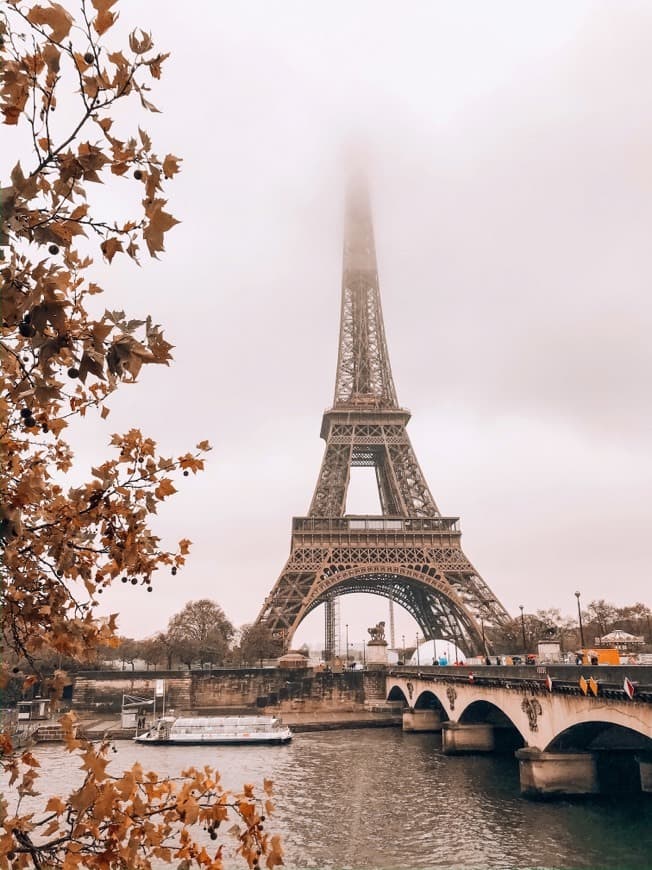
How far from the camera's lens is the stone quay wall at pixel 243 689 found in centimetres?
6006

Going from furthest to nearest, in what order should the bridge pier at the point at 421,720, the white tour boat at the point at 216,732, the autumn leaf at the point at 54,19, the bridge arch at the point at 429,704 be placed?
the bridge arch at the point at 429,704 → the bridge pier at the point at 421,720 → the white tour boat at the point at 216,732 → the autumn leaf at the point at 54,19

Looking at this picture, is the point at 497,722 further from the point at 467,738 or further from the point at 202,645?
the point at 202,645

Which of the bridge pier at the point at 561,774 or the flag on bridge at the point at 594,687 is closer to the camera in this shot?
the flag on bridge at the point at 594,687

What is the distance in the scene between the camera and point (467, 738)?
3706 centimetres

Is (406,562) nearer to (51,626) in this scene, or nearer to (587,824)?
(587,824)

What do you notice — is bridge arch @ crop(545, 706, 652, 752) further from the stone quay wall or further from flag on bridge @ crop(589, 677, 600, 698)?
the stone quay wall

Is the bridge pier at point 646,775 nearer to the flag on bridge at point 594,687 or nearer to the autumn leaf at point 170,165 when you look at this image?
the flag on bridge at point 594,687

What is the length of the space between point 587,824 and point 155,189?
79.0ft

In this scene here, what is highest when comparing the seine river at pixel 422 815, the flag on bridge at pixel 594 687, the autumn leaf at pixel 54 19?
the autumn leaf at pixel 54 19

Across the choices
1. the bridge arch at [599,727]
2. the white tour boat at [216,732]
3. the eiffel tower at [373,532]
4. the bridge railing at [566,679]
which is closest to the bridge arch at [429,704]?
the eiffel tower at [373,532]

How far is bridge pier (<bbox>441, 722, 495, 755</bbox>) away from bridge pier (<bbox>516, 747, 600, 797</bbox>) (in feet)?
41.0

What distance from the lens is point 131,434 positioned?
140 inches

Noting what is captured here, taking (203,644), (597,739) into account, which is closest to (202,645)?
(203,644)

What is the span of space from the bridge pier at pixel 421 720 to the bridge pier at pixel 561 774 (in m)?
23.7
